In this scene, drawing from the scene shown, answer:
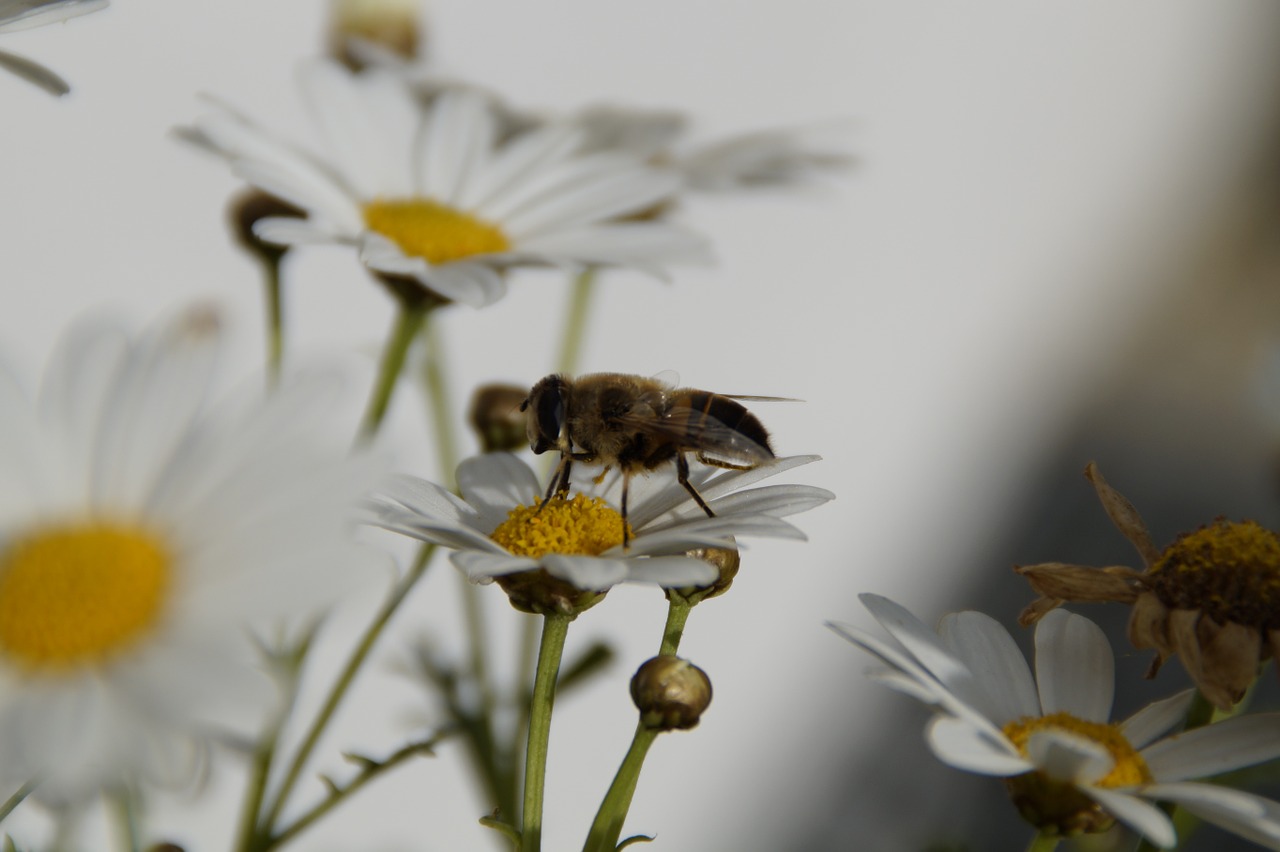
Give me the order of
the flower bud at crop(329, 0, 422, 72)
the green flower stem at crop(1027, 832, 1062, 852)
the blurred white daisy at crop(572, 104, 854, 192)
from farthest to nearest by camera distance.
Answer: the flower bud at crop(329, 0, 422, 72)
the blurred white daisy at crop(572, 104, 854, 192)
the green flower stem at crop(1027, 832, 1062, 852)

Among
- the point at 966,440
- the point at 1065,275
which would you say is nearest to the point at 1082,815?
the point at 966,440

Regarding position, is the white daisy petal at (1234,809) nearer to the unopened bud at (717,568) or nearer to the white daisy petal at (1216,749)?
the white daisy petal at (1216,749)

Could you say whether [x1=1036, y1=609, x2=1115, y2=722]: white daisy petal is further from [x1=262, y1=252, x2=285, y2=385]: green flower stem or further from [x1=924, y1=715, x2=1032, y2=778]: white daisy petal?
[x1=262, y1=252, x2=285, y2=385]: green flower stem

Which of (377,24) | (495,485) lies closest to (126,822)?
(495,485)

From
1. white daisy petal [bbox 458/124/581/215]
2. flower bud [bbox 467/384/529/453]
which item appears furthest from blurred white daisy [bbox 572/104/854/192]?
flower bud [bbox 467/384/529/453]

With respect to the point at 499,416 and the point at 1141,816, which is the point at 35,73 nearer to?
the point at 499,416

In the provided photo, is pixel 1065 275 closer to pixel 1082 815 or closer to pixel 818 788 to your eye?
pixel 818 788

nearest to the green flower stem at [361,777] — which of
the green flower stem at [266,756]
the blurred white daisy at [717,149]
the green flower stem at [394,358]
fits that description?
the green flower stem at [266,756]
